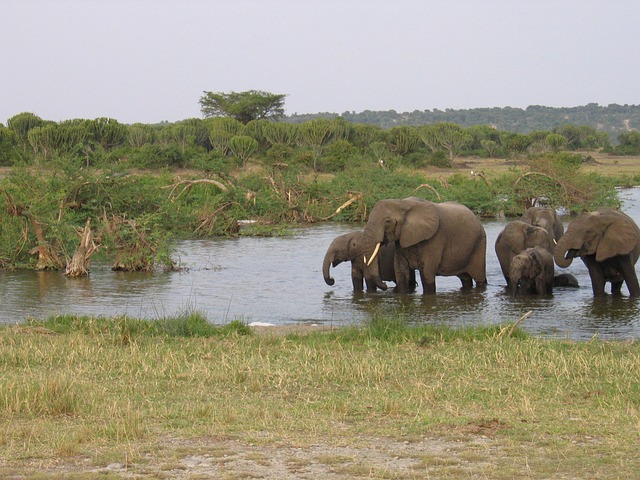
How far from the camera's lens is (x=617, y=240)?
15.8m

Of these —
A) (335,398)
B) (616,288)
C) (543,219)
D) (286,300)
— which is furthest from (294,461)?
(543,219)

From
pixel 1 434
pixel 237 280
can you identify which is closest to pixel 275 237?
pixel 237 280

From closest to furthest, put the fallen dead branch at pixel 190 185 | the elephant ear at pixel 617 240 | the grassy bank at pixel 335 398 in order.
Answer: the grassy bank at pixel 335 398 → the elephant ear at pixel 617 240 → the fallen dead branch at pixel 190 185

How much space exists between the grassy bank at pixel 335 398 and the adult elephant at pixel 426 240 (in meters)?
5.19

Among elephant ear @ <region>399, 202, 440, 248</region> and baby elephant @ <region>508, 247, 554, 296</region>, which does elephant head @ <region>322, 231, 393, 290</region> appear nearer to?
elephant ear @ <region>399, 202, 440, 248</region>

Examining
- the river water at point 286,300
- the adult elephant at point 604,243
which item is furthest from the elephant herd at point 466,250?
the river water at point 286,300

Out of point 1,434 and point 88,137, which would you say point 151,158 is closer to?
point 88,137

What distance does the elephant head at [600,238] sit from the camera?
15.7 m

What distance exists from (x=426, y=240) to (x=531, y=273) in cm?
180

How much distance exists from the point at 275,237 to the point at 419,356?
55.9 ft

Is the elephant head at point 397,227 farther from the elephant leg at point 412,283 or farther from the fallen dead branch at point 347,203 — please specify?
the fallen dead branch at point 347,203

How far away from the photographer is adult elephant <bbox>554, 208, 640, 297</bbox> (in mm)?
15750

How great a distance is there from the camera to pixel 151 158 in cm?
4797

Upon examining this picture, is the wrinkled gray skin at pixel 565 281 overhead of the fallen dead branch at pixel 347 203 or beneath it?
beneath
